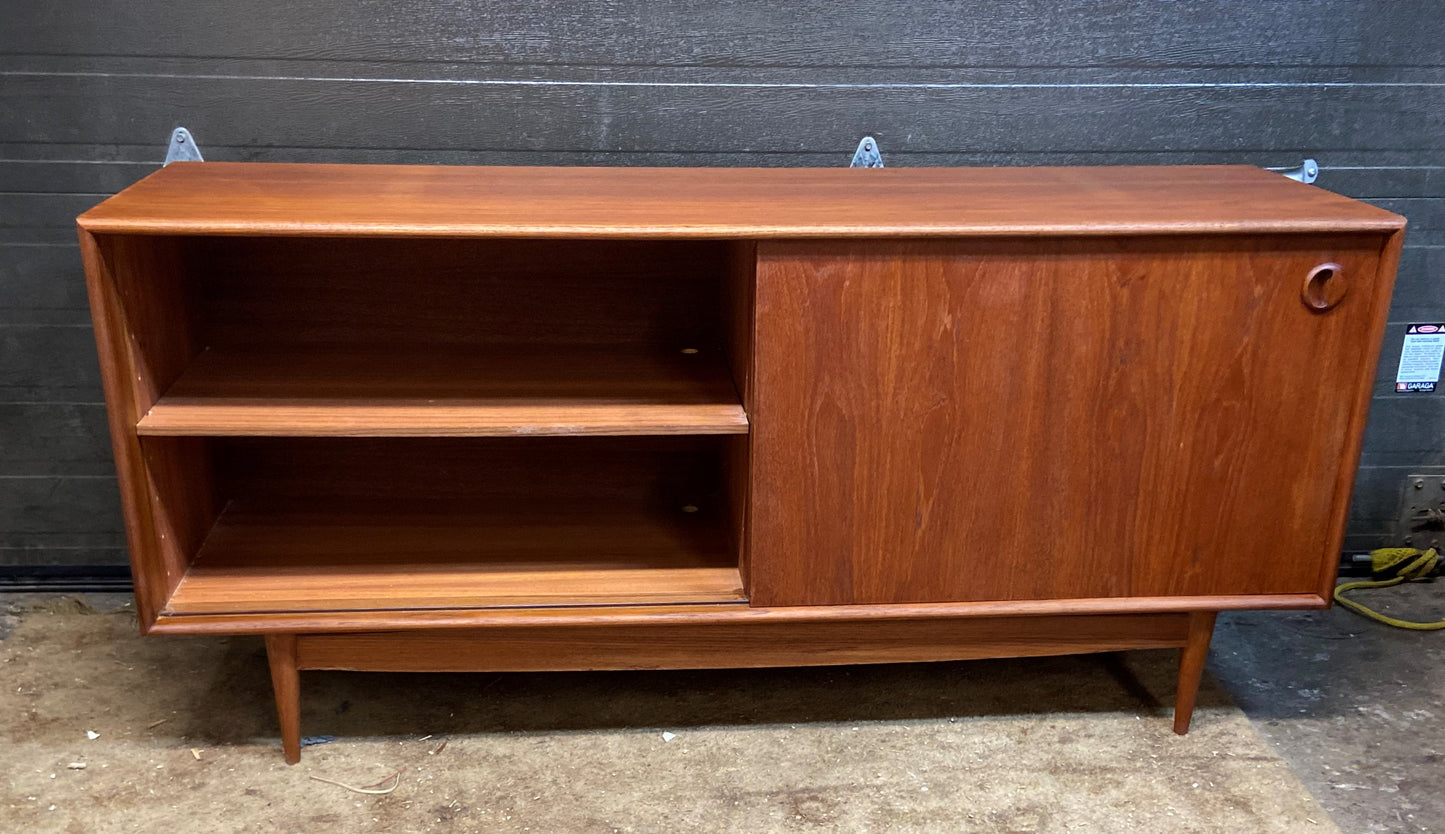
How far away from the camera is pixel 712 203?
159 centimetres

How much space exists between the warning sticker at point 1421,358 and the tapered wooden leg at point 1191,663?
749 mm

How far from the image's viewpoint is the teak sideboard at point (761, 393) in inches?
59.4

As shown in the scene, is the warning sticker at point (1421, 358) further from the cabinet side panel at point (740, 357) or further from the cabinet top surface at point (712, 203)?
the cabinet side panel at point (740, 357)

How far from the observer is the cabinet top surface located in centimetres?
145

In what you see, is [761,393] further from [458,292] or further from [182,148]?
[182,148]

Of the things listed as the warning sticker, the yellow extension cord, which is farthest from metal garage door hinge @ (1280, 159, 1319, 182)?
the yellow extension cord

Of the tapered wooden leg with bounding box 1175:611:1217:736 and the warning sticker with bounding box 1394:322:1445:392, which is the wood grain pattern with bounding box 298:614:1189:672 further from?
the warning sticker with bounding box 1394:322:1445:392

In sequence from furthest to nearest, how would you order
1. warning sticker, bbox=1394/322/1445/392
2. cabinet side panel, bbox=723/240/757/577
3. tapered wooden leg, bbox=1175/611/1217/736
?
warning sticker, bbox=1394/322/1445/392, tapered wooden leg, bbox=1175/611/1217/736, cabinet side panel, bbox=723/240/757/577

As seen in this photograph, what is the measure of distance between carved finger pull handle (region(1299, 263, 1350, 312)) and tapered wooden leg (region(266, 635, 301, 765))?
140 centimetres

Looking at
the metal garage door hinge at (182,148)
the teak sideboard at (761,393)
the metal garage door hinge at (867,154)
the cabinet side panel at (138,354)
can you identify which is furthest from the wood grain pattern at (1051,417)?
the metal garage door hinge at (182,148)

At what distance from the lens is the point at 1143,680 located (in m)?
1.98

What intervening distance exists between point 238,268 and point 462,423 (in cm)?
54

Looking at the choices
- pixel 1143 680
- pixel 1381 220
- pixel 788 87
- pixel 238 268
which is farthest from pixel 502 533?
pixel 1381 220

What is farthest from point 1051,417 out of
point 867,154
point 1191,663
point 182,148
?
point 182,148
